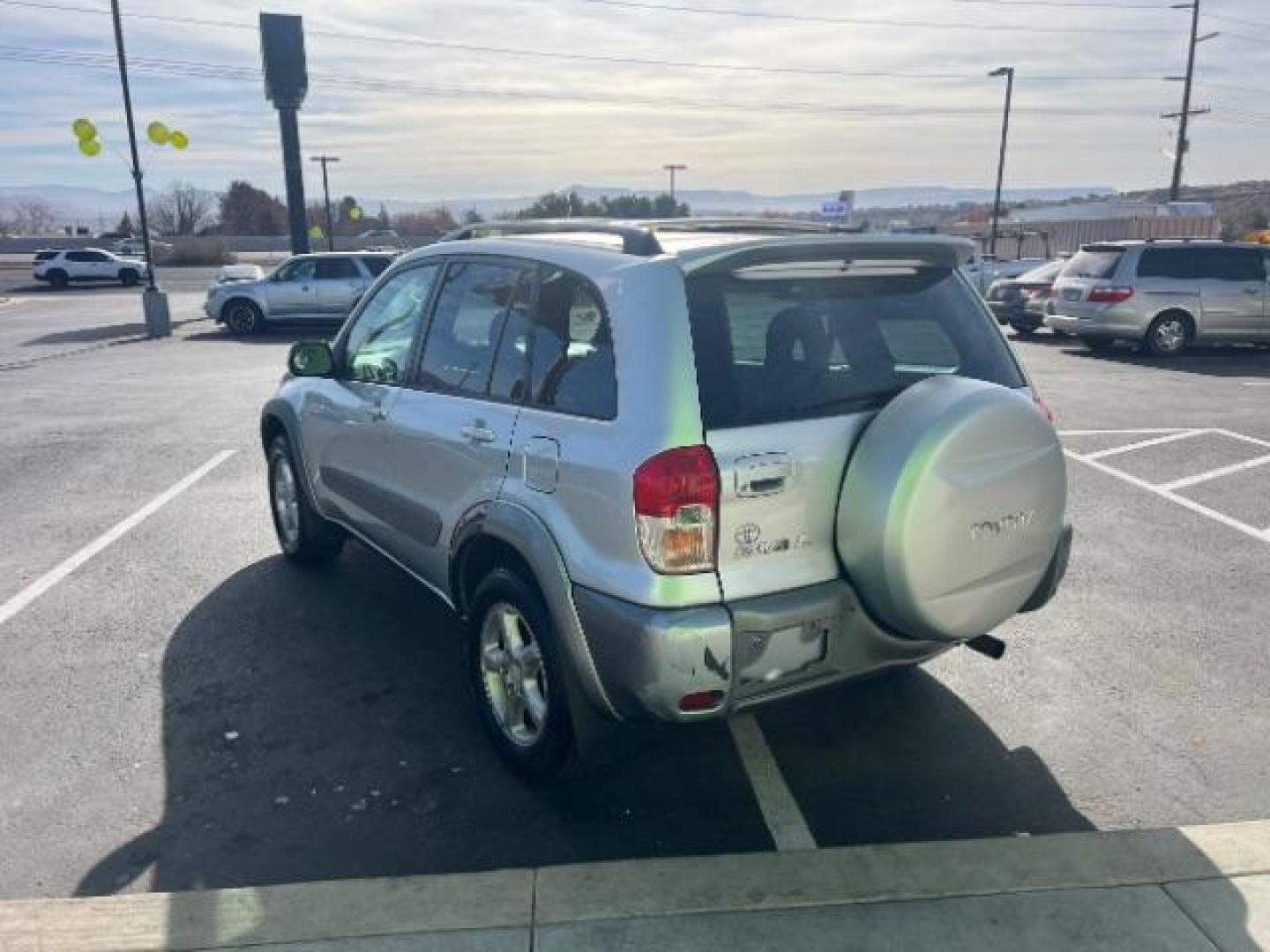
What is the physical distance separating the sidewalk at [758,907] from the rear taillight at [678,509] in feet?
3.07

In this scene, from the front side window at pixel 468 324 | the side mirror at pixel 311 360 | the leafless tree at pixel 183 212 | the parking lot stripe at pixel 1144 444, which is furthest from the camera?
the leafless tree at pixel 183 212

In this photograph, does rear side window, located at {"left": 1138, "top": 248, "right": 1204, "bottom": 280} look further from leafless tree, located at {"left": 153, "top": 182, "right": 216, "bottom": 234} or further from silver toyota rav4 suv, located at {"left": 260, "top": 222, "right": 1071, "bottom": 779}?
leafless tree, located at {"left": 153, "top": 182, "right": 216, "bottom": 234}

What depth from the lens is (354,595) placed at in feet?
17.0

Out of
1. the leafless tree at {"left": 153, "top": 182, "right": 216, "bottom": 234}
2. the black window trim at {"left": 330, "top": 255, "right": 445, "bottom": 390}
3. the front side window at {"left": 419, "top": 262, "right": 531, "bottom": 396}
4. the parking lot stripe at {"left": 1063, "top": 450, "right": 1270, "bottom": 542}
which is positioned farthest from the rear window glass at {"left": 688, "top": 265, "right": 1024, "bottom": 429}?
the leafless tree at {"left": 153, "top": 182, "right": 216, "bottom": 234}

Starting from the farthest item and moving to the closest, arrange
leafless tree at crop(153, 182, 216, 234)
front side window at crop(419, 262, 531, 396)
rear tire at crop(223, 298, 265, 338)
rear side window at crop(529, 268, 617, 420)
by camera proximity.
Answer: leafless tree at crop(153, 182, 216, 234), rear tire at crop(223, 298, 265, 338), front side window at crop(419, 262, 531, 396), rear side window at crop(529, 268, 617, 420)

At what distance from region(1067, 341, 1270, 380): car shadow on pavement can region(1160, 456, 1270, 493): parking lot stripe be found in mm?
5809

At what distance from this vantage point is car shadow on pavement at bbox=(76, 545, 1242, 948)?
304 centimetres

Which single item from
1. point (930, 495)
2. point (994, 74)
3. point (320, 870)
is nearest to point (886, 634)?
point (930, 495)

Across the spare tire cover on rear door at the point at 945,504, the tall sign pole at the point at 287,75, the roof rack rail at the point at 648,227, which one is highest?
the tall sign pole at the point at 287,75

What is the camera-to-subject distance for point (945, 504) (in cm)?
287

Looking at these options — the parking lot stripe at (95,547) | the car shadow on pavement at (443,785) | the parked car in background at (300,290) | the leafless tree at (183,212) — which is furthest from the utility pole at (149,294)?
the leafless tree at (183,212)

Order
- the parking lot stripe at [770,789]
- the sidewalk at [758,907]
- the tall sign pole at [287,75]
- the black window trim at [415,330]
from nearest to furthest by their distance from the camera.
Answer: the sidewalk at [758,907] < the parking lot stripe at [770,789] < the black window trim at [415,330] < the tall sign pole at [287,75]

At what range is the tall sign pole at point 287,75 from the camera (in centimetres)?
2345

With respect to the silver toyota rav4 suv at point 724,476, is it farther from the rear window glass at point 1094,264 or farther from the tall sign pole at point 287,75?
the tall sign pole at point 287,75
